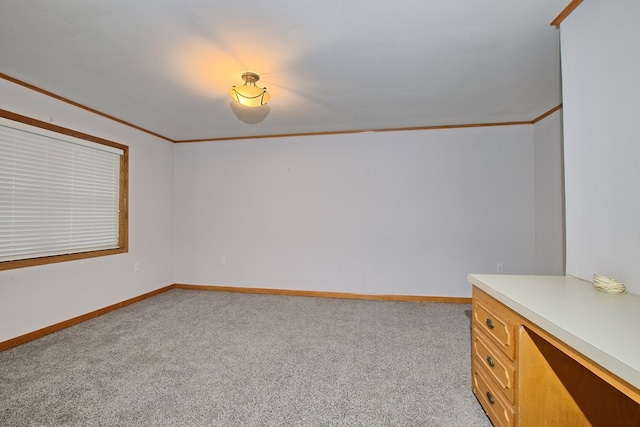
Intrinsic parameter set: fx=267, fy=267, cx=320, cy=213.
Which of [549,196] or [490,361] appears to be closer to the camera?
[490,361]

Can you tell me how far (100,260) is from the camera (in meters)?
3.25

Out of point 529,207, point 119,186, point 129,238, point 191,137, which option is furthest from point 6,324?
point 529,207

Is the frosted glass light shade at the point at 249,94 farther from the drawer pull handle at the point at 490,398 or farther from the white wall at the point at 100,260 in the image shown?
the drawer pull handle at the point at 490,398

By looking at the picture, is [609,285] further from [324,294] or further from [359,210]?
[324,294]

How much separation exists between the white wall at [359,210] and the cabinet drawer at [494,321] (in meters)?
2.16

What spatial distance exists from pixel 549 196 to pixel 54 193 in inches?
221

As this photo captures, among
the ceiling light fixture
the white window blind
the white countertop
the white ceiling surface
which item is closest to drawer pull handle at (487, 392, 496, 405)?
the white countertop

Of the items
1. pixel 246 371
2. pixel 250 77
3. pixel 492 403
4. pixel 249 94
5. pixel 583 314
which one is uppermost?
pixel 250 77

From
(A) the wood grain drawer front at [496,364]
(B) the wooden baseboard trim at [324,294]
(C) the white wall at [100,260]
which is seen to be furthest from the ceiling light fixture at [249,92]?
(B) the wooden baseboard trim at [324,294]

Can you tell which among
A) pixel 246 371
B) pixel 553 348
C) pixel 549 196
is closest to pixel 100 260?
pixel 246 371

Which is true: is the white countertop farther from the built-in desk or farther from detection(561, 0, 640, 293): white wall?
detection(561, 0, 640, 293): white wall

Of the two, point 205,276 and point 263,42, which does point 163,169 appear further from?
point 263,42

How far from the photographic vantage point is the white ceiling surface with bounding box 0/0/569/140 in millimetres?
1584

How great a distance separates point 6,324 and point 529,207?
19.2 feet
